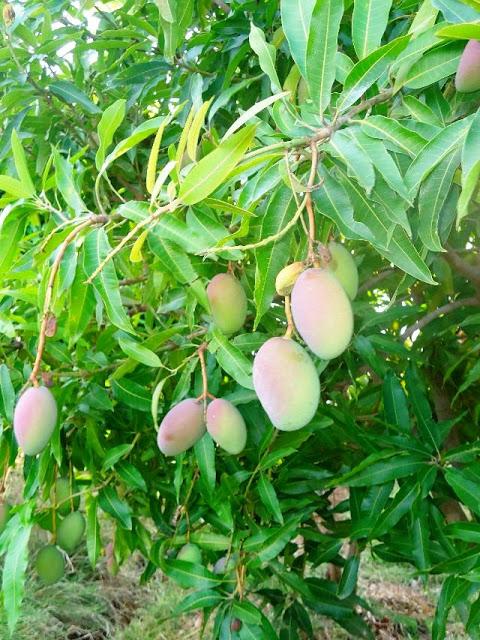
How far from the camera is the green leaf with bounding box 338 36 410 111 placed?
0.68m

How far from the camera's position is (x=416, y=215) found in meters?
0.98

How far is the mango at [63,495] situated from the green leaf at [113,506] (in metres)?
0.08

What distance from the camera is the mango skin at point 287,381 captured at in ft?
2.43

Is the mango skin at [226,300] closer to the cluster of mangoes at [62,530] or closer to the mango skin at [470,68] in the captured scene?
Answer: the mango skin at [470,68]

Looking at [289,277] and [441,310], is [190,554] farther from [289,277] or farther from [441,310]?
[289,277]

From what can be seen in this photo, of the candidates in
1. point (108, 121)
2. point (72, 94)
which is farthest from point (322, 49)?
point (72, 94)

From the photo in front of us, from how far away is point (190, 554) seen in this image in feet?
5.21

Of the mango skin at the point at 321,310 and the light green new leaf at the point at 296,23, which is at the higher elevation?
the light green new leaf at the point at 296,23

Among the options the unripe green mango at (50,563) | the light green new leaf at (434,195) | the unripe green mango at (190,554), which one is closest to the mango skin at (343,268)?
the light green new leaf at (434,195)

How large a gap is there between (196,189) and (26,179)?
18.8 inches

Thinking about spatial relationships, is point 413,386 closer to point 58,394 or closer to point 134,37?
point 58,394

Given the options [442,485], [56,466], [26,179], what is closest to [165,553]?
[56,466]

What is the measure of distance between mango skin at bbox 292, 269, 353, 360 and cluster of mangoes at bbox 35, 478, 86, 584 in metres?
1.06

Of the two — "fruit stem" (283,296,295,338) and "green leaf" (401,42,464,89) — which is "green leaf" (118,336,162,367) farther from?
"green leaf" (401,42,464,89)
